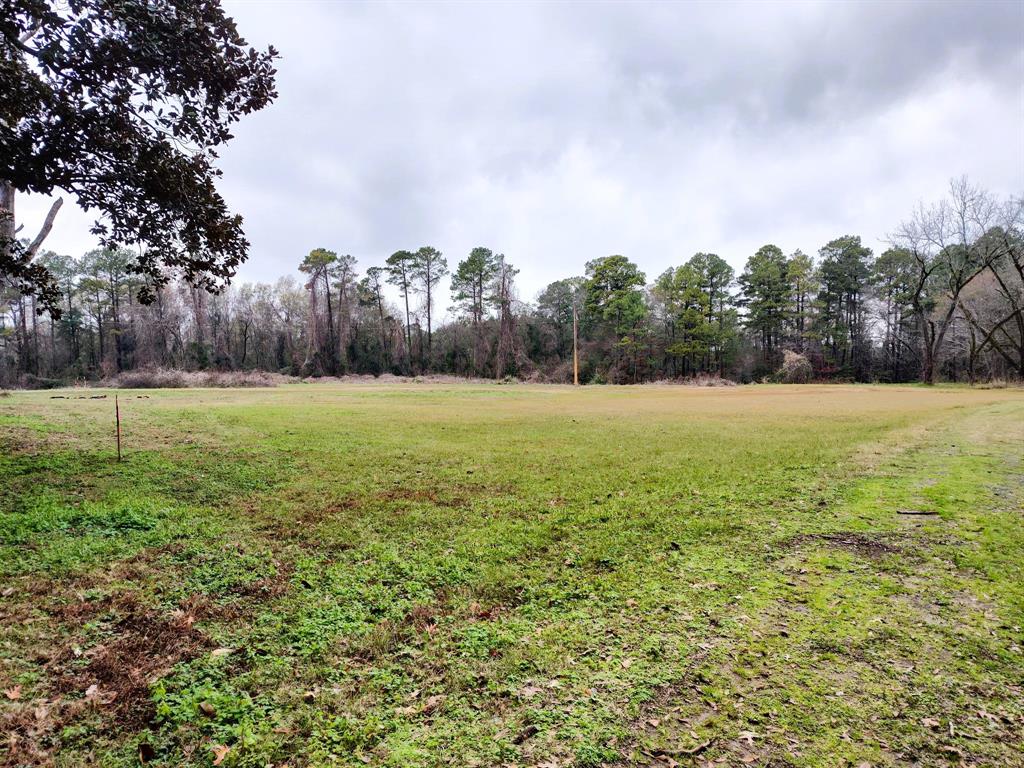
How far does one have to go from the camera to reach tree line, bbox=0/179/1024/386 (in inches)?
1925

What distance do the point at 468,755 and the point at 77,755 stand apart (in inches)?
67.3

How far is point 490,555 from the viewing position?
4.38 m

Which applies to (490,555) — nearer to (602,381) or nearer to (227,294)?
(602,381)

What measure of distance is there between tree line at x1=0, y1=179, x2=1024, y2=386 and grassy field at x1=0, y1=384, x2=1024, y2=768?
43.4 meters

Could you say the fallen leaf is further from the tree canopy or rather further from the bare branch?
the bare branch

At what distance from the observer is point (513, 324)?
53562 millimetres

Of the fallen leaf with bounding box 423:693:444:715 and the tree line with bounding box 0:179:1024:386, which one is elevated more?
the tree line with bounding box 0:179:1024:386

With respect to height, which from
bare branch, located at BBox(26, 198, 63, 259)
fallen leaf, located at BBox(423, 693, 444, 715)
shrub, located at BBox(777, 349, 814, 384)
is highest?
bare branch, located at BBox(26, 198, 63, 259)

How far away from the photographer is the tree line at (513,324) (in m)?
48.9

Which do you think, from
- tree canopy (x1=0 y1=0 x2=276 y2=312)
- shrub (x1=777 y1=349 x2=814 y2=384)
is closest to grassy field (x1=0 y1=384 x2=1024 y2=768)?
tree canopy (x1=0 y1=0 x2=276 y2=312)

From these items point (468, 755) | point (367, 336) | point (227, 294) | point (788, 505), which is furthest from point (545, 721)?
point (227, 294)

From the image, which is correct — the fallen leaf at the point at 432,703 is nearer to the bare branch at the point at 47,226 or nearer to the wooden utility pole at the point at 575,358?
the bare branch at the point at 47,226

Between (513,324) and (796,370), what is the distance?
93.9 ft

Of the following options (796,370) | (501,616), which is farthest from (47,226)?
(796,370)
